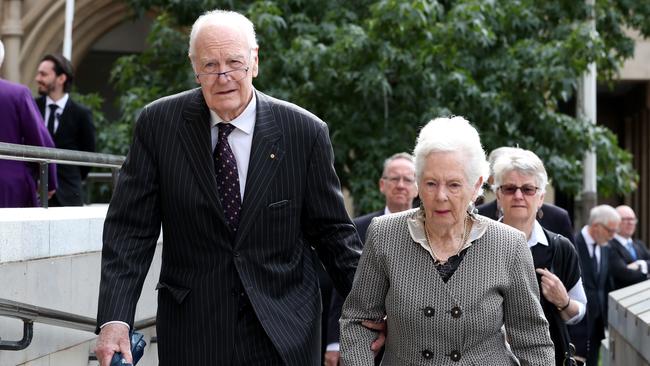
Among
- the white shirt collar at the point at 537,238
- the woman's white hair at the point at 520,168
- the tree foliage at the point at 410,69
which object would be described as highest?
the tree foliage at the point at 410,69

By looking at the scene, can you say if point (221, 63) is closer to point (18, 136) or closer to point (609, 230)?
point (18, 136)

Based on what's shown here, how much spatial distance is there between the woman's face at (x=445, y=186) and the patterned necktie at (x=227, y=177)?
0.74 metres

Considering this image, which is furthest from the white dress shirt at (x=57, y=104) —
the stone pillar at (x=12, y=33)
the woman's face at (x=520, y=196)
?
the stone pillar at (x=12, y=33)

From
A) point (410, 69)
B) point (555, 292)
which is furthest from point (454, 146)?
point (410, 69)

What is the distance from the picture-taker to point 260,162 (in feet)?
16.0

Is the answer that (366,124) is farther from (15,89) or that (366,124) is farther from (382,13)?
(15,89)

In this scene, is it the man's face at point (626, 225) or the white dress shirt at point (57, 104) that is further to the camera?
the man's face at point (626, 225)

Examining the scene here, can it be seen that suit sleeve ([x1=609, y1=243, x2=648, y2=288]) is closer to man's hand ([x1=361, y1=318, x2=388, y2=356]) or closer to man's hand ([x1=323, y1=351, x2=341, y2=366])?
man's hand ([x1=323, y1=351, x2=341, y2=366])

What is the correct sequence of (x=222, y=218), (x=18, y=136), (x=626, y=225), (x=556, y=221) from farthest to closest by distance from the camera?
(x=626, y=225) < (x=18, y=136) < (x=556, y=221) < (x=222, y=218)

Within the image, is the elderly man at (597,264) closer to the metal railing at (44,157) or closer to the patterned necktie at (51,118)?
the patterned necktie at (51,118)

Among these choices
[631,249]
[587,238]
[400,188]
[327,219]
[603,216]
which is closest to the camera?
[327,219]

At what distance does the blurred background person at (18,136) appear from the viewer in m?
7.45

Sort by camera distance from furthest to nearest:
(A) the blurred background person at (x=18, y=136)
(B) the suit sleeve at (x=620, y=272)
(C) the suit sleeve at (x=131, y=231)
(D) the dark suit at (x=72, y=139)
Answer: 1. (B) the suit sleeve at (x=620, y=272)
2. (D) the dark suit at (x=72, y=139)
3. (A) the blurred background person at (x=18, y=136)
4. (C) the suit sleeve at (x=131, y=231)

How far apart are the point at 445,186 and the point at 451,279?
0.32m
